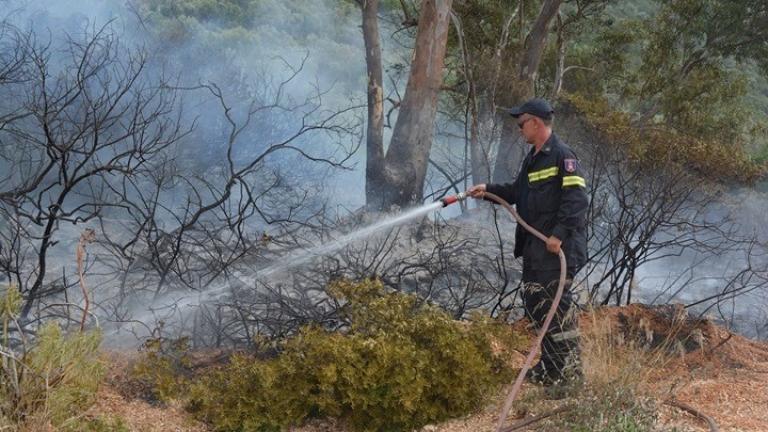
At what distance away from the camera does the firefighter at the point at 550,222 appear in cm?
527

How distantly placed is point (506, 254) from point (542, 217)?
5919 millimetres

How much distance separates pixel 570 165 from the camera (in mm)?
5301

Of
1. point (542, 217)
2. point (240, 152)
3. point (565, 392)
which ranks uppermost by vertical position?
point (240, 152)

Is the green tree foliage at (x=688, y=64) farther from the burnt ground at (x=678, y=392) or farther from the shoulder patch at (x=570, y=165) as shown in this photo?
the shoulder patch at (x=570, y=165)

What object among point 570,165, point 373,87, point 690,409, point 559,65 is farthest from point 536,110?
point 559,65

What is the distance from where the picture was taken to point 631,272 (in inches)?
331

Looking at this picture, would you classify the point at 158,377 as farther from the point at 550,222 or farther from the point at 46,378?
the point at 550,222

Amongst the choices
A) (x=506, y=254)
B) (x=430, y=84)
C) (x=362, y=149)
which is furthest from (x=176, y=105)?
(x=362, y=149)

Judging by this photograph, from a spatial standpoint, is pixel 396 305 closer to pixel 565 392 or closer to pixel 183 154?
pixel 565 392

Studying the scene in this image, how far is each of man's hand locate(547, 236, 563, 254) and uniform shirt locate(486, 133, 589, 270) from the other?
0.09ft

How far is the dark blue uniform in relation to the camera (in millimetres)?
5266


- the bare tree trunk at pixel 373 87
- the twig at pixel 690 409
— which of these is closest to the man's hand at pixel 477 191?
the twig at pixel 690 409

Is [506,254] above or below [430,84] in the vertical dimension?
below

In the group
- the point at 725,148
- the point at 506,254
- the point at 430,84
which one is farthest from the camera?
the point at 725,148
